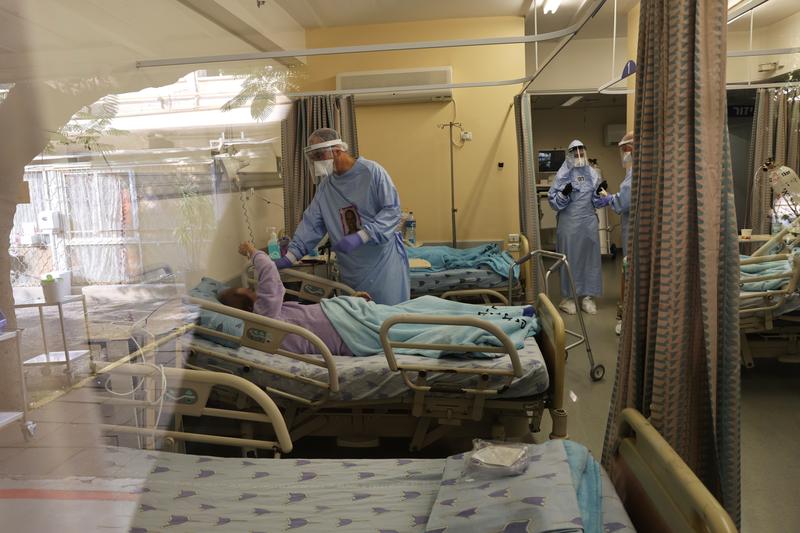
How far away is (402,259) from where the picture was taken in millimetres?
3861

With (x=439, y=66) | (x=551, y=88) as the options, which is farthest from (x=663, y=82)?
(x=439, y=66)

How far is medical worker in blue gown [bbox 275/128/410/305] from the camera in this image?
360 cm

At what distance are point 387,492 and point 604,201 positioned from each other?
11.5 feet

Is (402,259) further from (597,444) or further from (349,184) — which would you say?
(597,444)

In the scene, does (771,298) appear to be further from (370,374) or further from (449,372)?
(370,374)

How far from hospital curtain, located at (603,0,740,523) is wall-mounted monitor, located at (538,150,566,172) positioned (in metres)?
3.54

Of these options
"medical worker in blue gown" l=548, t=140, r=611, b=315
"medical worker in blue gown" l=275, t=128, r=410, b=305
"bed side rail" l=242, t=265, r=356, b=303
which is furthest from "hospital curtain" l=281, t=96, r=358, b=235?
"medical worker in blue gown" l=548, t=140, r=611, b=315

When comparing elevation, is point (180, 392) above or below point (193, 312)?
below

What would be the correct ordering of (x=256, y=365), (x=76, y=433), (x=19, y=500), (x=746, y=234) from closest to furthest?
1. (x=19, y=500)
2. (x=76, y=433)
3. (x=746, y=234)
4. (x=256, y=365)

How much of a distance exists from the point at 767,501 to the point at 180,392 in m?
2.37

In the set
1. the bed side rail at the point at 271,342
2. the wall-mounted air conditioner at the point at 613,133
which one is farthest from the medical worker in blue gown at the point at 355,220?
the wall-mounted air conditioner at the point at 613,133

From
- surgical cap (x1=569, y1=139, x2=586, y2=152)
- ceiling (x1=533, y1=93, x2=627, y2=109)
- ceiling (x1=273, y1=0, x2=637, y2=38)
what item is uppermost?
ceiling (x1=273, y1=0, x2=637, y2=38)

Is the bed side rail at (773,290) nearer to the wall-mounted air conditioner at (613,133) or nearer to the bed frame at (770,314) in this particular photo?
the bed frame at (770,314)

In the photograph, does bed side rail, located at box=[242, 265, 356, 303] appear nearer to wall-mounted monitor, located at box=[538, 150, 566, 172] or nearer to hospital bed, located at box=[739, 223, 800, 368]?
hospital bed, located at box=[739, 223, 800, 368]
